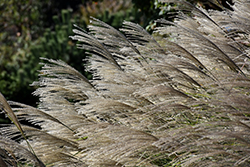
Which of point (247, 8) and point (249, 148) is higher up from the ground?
point (247, 8)

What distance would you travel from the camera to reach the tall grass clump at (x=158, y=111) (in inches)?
64.7

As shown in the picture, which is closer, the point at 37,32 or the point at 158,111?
the point at 158,111

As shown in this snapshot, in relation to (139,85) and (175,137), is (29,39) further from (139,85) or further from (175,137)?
(175,137)

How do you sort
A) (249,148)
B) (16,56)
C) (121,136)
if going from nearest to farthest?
(249,148) → (121,136) → (16,56)

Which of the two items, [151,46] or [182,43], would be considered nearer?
[182,43]

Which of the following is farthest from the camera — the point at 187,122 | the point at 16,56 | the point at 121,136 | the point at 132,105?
the point at 16,56

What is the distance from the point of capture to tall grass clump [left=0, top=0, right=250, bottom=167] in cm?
164

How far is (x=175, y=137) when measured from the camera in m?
1.62

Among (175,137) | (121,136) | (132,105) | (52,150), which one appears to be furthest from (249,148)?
(52,150)

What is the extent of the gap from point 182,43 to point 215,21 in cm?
30

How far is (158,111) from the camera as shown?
1916 mm

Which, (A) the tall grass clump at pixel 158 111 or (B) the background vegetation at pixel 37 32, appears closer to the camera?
(A) the tall grass clump at pixel 158 111

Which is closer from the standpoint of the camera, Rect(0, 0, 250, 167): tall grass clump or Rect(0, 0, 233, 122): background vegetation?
Rect(0, 0, 250, 167): tall grass clump

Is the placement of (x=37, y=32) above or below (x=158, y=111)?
below
